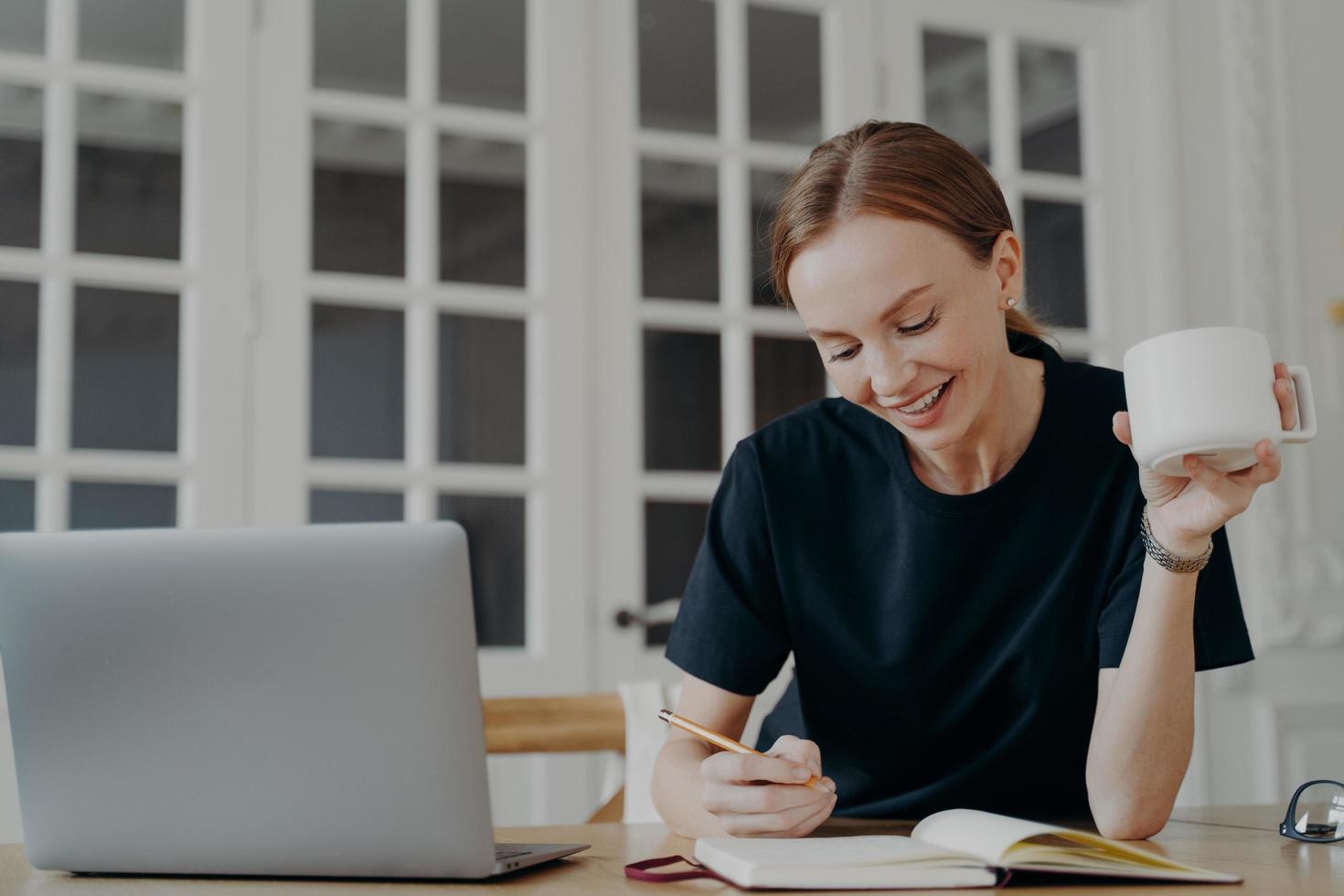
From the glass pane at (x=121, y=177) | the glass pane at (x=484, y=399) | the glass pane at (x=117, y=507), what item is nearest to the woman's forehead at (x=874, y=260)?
the glass pane at (x=117, y=507)

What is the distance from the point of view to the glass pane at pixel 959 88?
3203mm

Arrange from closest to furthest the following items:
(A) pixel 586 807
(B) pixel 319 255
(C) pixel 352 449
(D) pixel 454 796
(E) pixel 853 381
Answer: (D) pixel 454 796
(E) pixel 853 381
(A) pixel 586 807
(C) pixel 352 449
(B) pixel 319 255

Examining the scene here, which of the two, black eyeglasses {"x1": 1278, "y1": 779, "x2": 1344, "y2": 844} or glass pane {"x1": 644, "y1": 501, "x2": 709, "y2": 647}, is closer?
black eyeglasses {"x1": 1278, "y1": 779, "x2": 1344, "y2": 844}

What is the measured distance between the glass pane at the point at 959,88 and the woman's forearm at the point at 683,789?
2.24 m

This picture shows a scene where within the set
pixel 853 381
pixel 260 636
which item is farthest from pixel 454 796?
pixel 853 381

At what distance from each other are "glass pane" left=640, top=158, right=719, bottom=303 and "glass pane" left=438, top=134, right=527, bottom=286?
45 centimetres

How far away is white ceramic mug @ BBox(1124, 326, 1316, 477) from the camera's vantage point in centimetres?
86

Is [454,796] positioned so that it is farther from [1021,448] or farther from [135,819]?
[1021,448]

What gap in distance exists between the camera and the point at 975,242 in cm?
127

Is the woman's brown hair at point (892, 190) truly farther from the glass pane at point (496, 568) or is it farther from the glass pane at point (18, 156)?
the glass pane at point (496, 568)

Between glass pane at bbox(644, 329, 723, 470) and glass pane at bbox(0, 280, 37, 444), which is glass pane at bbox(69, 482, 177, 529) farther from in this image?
glass pane at bbox(644, 329, 723, 470)

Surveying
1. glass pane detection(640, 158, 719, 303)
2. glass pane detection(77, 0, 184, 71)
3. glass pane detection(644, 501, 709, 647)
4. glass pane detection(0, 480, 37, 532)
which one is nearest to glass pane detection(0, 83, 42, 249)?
glass pane detection(77, 0, 184, 71)

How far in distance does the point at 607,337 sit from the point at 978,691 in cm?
159

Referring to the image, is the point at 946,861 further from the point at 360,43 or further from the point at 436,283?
the point at 360,43
